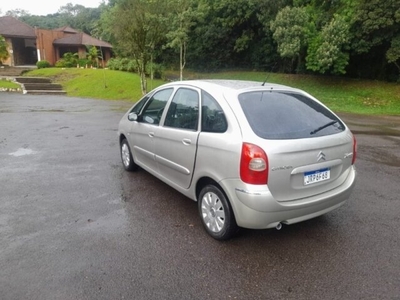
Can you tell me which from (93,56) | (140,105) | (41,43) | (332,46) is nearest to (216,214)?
(140,105)

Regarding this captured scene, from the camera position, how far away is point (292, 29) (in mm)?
19875

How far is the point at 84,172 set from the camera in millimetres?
5328

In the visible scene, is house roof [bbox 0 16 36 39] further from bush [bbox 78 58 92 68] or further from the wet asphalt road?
the wet asphalt road

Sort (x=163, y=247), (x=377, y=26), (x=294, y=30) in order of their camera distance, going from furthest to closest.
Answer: (x=294, y=30), (x=377, y=26), (x=163, y=247)

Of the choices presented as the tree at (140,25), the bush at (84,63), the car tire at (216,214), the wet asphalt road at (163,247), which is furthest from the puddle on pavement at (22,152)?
the bush at (84,63)

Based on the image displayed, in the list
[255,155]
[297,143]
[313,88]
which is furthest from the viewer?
[313,88]

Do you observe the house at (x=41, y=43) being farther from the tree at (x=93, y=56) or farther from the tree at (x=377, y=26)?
the tree at (x=377, y=26)

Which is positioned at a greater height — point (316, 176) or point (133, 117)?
point (133, 117)

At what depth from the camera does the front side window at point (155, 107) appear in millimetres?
4113

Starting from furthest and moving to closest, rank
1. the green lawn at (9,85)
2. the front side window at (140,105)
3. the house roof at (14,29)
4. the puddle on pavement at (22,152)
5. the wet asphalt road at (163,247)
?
the house roof at (14,29) → the green lawn at (9,85) → the puddle on pavement at (22,152) → the front side window at (140,105) → the wet asphalt road at (163,247)

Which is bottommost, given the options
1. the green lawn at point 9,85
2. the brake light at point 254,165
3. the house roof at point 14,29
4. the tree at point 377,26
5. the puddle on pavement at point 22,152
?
the puddle on pavement at point 22,152

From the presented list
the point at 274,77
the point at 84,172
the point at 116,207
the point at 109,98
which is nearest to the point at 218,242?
the point at 116,207

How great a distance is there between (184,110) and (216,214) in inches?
52.7

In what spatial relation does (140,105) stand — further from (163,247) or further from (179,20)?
(179,20)
